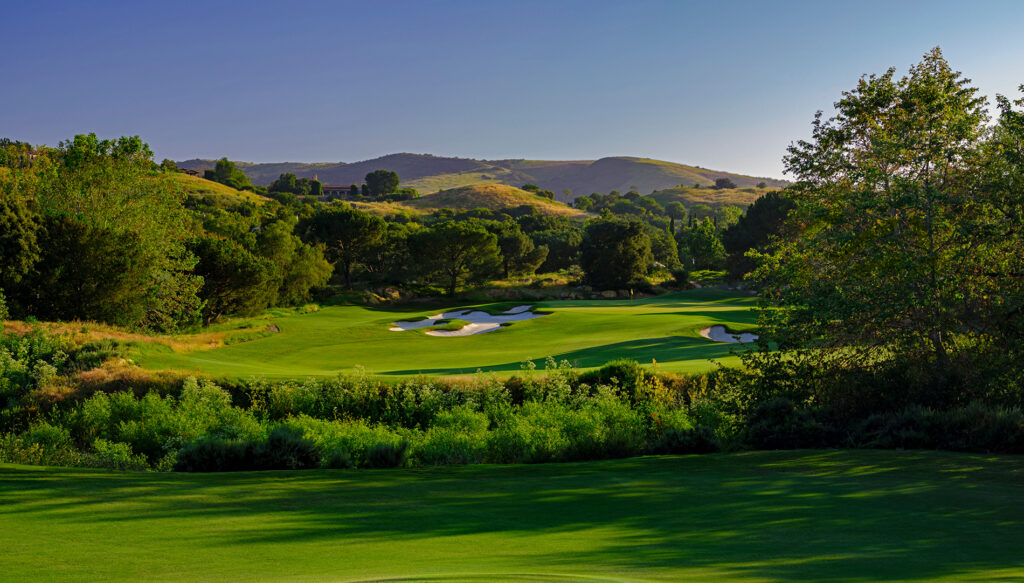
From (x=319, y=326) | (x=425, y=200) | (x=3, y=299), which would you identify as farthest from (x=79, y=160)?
(x=425, y=200)

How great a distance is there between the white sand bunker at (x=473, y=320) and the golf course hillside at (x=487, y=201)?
99561 mm

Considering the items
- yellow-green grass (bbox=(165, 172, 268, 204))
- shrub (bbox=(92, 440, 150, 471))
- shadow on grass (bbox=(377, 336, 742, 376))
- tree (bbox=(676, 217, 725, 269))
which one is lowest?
shrub (bbox=(92, 440, 150, 471))

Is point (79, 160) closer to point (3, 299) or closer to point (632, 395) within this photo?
point (3, 299)

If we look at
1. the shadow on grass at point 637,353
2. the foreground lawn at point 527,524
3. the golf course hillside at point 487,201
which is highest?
the golf course hillside at point 487,201

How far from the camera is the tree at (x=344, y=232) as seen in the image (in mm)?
60750

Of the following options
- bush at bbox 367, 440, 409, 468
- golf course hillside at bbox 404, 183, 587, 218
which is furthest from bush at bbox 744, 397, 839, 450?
golf course hillside at bbox 404, 183, 587, 218

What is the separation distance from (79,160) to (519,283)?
41.3 m

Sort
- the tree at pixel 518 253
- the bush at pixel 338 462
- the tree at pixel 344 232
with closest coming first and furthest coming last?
the bush at pixel 338 462 < the tree at pixel 344 232 < the tree at pixel 518 253

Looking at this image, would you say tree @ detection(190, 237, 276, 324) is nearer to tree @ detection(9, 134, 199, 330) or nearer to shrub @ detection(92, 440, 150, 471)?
tree @ detection(9, 134, 199, 330)

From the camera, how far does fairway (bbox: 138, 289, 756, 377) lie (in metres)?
22.4

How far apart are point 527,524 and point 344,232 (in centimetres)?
5692

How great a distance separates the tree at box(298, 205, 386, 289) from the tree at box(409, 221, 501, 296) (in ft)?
13.4

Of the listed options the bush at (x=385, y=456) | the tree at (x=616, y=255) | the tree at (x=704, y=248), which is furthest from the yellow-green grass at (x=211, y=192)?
the bush at (x=385, y=456)

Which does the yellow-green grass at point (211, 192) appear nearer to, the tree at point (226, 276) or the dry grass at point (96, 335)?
the tree at point (226, 276)
